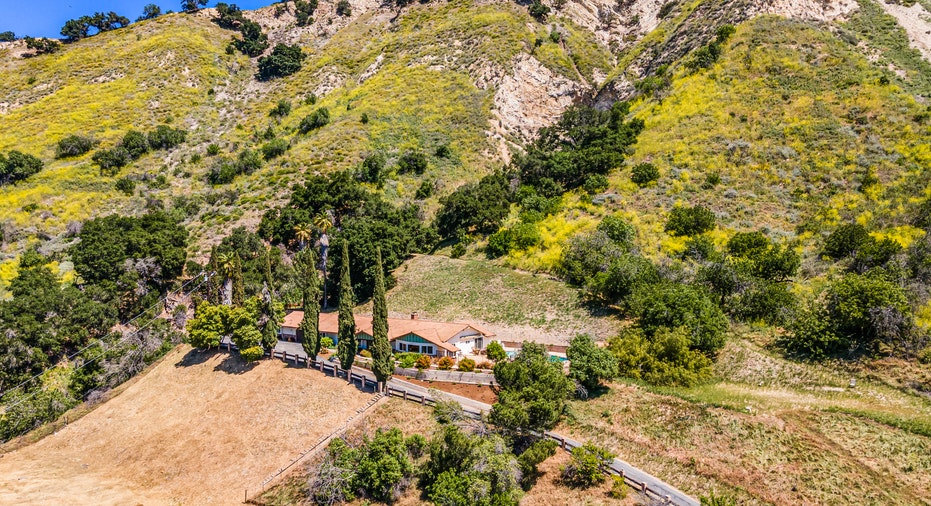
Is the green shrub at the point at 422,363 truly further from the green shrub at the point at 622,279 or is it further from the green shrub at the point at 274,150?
the green shrub at the point at 274,150

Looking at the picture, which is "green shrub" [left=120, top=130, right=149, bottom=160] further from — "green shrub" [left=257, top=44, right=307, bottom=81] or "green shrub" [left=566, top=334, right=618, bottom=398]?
"green shrub" [left=566, top=334, right=618, bottom=398]

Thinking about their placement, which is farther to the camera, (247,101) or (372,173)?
(247,101)

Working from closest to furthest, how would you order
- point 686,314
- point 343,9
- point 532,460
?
1. point 532,460
2. point 686,314
3. point 343,9

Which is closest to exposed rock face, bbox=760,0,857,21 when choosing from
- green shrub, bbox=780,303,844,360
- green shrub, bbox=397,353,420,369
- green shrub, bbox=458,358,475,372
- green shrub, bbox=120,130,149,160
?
green shrub, bbox=780,303,844,360

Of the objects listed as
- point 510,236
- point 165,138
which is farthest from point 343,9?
point 510,236

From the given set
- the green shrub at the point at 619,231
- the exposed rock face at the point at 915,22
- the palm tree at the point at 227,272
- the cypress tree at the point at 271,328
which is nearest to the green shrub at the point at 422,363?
the cypress tree at the point at 271,328

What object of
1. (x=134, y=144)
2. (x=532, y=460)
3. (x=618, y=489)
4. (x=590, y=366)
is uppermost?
(x=134, y=144)

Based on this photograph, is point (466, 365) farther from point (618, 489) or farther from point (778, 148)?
point (778, 148)
